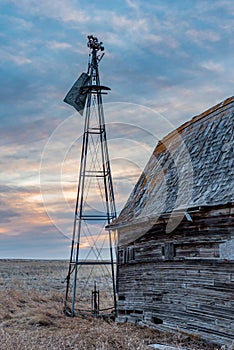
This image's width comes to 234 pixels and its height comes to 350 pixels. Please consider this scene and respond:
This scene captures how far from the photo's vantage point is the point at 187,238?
10.9 meters

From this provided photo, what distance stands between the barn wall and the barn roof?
0.49m

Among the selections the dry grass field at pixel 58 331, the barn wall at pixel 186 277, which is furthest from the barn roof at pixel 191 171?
the dry grass field at pixel 58 331

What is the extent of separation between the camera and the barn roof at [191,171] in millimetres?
10633

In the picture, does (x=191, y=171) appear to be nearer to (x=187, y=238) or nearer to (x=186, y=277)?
(x=187, y=238)

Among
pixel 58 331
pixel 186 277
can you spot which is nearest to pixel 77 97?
pixel 58 331

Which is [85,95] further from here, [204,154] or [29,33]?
[204,154]

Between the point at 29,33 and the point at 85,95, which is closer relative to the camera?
the point at 29,33

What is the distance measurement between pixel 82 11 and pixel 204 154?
17.2ft

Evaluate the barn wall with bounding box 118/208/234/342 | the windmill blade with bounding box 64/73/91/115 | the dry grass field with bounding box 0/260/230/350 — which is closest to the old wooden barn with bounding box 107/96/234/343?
the barn wall with bounding box 118/208/234/342

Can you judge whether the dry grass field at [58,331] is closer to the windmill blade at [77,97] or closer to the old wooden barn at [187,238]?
the old wooden barn at [187,238]

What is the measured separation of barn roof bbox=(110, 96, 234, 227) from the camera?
10.6 meters

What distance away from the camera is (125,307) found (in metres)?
13.7

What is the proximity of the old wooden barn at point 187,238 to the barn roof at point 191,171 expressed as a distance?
30 millimetres

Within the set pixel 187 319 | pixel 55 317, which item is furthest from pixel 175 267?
pixel 55 317
